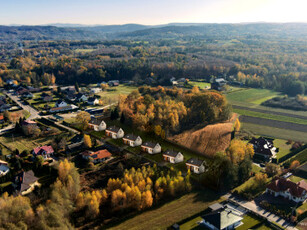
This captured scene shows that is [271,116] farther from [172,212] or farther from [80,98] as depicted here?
[80,98]

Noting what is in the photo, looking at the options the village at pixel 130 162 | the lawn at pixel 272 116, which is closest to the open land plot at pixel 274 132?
the village at pixel 130 162

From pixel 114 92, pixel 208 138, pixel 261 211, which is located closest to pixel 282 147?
pixel 208 138

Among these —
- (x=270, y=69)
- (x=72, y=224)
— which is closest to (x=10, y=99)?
(x=72, y=224)

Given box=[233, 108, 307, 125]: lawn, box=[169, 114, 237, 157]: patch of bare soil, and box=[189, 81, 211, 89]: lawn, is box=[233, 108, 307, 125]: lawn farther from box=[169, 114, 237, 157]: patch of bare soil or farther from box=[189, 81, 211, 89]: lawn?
box=[189, 81, 211, 89]: lawn

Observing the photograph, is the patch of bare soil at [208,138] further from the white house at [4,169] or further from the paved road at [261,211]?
the white house at [4,169]

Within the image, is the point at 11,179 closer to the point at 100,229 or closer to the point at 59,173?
the point at 59,173

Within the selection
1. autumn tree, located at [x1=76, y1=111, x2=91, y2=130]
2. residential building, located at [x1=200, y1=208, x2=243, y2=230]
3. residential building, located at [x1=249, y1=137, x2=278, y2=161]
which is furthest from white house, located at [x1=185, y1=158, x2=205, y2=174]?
autumn tree, located at [x1=76, y1=111, x2=91, y2=130]

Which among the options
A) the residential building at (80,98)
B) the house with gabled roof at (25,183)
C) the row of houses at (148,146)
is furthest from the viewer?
the residential building at (80,98)
